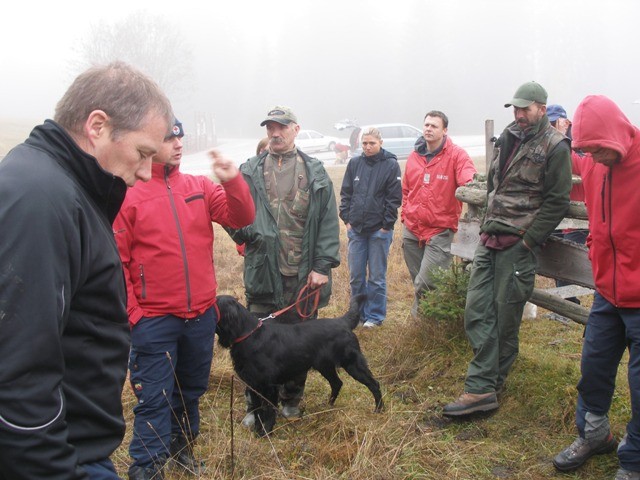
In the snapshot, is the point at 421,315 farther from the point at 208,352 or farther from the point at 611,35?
the point at 611,35

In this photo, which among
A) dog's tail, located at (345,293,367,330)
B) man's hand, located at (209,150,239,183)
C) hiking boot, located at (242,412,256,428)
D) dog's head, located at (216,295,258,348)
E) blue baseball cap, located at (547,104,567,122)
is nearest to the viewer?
man's hand, located at (209,150,239,183)

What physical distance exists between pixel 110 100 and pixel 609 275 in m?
2.79

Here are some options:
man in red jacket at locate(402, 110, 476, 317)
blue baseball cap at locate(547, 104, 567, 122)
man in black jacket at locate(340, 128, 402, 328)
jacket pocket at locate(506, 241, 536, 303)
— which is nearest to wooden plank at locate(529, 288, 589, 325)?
jacket pocket at locate(506, 241, 536, 303)

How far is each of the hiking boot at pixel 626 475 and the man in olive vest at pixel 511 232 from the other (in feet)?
3.11

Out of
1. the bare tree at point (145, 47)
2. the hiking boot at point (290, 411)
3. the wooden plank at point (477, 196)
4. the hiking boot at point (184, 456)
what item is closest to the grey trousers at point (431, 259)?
the wooden plank at point (477, 196)

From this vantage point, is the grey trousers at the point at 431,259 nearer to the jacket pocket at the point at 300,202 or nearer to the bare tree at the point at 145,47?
the jacket pocket at the point at 300,202

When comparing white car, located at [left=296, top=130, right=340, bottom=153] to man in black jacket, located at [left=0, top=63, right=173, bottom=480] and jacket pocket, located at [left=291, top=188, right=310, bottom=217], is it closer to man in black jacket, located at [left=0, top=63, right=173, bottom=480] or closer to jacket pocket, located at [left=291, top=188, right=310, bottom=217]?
jacket pocket, located at [left=291, top=188, right=310, bottom=217]

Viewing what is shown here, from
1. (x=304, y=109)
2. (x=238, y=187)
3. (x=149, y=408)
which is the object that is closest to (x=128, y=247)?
(x=238, y=187)

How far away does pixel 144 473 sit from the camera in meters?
3.01

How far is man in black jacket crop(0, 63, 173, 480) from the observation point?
3.86ft

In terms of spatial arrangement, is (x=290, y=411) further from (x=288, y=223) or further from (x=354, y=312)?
(x=288, y=223)

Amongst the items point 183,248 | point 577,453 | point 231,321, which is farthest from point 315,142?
point 577,453

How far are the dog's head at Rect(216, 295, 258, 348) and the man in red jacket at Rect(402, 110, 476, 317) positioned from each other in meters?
2.52

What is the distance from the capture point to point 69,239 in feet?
4.17
